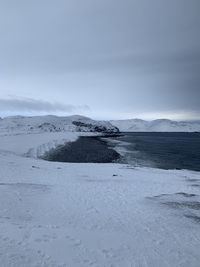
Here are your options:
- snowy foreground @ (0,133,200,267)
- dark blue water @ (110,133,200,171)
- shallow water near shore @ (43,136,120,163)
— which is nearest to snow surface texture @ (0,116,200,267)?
snowy foreground @ (0,133,200,267)

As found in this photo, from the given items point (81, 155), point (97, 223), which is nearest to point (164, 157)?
point (81, 155)

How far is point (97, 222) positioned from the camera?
1192 cm

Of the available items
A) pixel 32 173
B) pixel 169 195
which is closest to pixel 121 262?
pixel 169 195

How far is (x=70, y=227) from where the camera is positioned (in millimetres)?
11062

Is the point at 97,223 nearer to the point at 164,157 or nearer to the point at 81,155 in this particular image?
the point at 81,155

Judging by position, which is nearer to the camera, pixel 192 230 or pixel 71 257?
pixel 71 257

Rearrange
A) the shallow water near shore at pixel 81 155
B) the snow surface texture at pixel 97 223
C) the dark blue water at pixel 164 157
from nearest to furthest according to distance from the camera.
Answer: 1. the snow surface texture at pixel 97 223
2. the dark blue water at pixel 164 157
3. the shallow water near shore at pixel 81 155

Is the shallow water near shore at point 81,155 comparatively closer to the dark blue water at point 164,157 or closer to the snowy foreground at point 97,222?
the dark blue water at point 164,157

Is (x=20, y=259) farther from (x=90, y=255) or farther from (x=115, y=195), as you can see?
(x=115, y=195)

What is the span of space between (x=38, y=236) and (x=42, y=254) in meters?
1.31

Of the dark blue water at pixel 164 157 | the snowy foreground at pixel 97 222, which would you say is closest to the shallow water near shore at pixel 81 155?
the dark blue water at pixel 164 157

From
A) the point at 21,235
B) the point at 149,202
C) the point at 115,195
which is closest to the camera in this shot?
the point at 21,235

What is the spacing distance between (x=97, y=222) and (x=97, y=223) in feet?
0.38

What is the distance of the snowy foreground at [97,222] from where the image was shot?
869 cm
